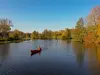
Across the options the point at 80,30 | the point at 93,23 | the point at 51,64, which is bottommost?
the point at 51,64

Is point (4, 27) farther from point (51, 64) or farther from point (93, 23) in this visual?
point (51, 64)

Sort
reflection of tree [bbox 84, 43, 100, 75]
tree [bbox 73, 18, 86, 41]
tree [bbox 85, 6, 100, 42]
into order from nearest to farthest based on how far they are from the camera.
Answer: reflection of tree [bbox 84, 43, 100, 75]
tree [bbox 85, 6, 100, 42]
tree [bbox 73, 18, 86, 41]

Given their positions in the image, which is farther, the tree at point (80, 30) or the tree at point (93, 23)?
the tree at point (80, 30)

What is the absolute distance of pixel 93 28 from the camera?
4925 centimetres

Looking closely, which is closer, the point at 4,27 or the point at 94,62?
the point at 94,62

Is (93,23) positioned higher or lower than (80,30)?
higher

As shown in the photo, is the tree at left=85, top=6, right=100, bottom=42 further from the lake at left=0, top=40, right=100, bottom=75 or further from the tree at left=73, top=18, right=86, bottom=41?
the lake at left=0, top=40, right=100, bottom=75

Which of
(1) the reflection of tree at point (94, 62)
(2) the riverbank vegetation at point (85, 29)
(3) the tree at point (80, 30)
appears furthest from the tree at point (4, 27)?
(1) the reflection of tree at point (94, 62)

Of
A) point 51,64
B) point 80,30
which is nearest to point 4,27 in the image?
point 80,30

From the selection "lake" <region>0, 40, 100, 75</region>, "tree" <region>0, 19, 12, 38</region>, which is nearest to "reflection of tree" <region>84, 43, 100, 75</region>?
"lake" <region>0, 40, 100, 75</region>

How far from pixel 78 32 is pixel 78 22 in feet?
17.5

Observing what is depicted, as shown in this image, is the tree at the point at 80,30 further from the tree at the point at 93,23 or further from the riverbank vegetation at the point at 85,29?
the tree at the point at 93,23

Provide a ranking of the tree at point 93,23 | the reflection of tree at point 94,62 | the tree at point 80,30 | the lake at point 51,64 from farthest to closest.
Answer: the tree at point 80,30, the tree at point 93,23, the reflection of tree at point 94,62, the lake at point 51,64

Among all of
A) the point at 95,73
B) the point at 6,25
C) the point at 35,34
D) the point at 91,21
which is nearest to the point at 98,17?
the point at 91,21
